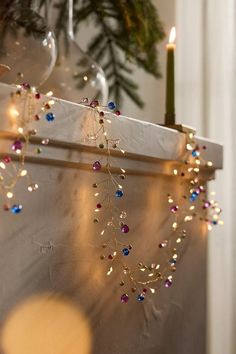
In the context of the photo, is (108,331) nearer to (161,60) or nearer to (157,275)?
(157,275)

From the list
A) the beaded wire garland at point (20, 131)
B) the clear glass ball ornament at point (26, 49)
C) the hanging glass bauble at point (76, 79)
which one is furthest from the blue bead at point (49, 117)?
the hanging glass bauble at point (76, 79)

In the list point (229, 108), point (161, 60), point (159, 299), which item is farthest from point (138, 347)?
point (161, 60)

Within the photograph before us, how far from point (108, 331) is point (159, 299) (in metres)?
0.13

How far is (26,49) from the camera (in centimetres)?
72

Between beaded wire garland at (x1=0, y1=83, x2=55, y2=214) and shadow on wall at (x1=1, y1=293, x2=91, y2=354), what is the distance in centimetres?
12

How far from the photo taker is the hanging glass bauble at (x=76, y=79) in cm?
84

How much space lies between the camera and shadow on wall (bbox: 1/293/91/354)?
58cm

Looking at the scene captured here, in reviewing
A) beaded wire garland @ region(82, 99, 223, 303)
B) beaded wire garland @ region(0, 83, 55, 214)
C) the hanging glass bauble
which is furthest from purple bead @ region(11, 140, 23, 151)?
the hanging glass bauble

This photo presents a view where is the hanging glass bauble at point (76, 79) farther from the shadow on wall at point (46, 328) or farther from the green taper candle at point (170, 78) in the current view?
the shadow on wall at point (46, 328)

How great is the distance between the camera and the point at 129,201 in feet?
2.50

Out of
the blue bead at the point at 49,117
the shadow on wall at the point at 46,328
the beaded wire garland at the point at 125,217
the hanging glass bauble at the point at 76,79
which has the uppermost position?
the hanging glass bauble at the point at 76,79

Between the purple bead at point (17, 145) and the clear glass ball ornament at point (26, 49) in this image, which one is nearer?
the purple bead at point (17, 145)

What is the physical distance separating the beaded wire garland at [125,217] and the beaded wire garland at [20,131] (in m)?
0.09

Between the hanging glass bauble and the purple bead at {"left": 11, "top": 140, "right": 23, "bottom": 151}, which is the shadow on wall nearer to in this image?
the purple bead at {"left": 11, "top": 140, "right": 23, "bottom": 151}
